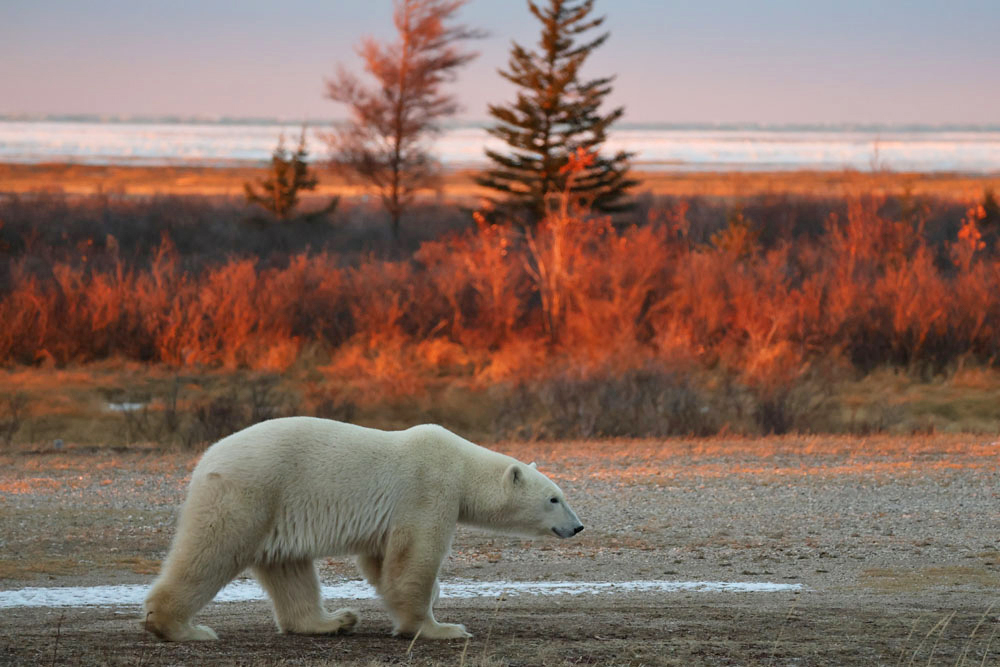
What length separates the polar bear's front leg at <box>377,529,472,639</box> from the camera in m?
5.71

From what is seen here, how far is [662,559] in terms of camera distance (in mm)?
9055

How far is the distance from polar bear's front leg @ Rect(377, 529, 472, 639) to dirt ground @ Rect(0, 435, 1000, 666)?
0.42 ft

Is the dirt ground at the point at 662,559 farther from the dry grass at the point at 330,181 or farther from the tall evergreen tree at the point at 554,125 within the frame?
the dry grass at the point at 330,181

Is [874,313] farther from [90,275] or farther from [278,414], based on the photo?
[90,275]

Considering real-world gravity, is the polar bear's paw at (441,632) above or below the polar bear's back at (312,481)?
below

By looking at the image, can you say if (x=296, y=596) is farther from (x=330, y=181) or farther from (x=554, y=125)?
(x=330, y=181)

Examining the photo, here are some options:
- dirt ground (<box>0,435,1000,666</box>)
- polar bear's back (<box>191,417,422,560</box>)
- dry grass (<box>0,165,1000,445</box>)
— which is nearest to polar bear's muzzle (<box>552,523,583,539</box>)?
dirt ground (<box>0,435,1000,666</box>)

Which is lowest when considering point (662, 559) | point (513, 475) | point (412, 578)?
point (662, 559)

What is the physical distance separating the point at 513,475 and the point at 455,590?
2.13m

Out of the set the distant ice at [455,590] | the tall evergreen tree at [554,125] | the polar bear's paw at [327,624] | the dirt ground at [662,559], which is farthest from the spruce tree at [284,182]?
the polar bear's paw at [327,624]

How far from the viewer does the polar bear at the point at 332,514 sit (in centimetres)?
543

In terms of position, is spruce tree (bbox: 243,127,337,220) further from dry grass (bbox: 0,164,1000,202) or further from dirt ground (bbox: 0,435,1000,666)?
dirt ground (bbox: 0,435,1000,666)

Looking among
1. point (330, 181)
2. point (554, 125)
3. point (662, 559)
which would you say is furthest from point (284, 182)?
point (330, 181)

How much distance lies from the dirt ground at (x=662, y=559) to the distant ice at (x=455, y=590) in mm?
201
